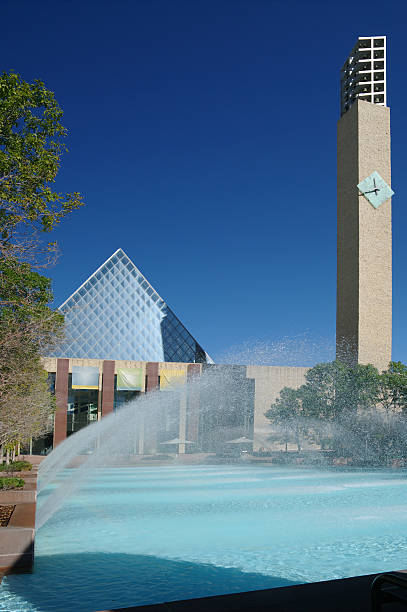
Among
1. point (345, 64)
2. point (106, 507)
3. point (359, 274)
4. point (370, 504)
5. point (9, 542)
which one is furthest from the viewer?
point (345, 64)

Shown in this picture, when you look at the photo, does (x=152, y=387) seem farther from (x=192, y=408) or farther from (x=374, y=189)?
(x=374, y=189)

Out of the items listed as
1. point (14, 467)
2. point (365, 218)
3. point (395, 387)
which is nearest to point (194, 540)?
point (14, 467)

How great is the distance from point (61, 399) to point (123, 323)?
76.9ft

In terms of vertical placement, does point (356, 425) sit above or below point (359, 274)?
below

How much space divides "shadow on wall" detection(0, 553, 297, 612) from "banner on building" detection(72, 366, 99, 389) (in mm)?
37999

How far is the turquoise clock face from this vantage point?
145 ft

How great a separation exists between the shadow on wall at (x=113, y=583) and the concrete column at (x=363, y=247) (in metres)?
36.5

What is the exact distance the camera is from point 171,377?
152 feet

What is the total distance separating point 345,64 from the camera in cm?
4981

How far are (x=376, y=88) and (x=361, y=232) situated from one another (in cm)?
1317

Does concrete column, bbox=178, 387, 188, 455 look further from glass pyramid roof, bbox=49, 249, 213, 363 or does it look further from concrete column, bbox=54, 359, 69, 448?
glass pyramid roof, bbox=49, 249, 213, 363

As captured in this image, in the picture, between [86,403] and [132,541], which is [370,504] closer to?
[132,541]

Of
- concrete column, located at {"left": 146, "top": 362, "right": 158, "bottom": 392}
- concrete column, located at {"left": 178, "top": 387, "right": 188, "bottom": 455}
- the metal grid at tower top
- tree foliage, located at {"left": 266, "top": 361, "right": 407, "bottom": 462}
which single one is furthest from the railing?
the metal grid at tower top

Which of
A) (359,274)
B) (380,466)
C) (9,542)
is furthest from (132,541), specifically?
(359,274)
